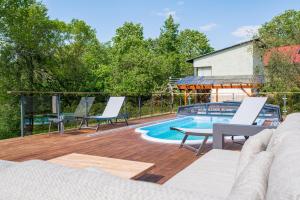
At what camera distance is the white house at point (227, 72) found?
22531 mm

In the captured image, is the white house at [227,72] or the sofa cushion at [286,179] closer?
the sofa cushion at [286,179]

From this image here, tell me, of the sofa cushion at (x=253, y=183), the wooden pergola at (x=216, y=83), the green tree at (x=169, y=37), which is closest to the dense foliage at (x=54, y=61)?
the wooden pergola at (x=216, y=83)

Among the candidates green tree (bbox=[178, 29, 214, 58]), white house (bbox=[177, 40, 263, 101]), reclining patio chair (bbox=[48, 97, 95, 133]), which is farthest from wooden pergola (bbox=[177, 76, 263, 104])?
green tree (bbox=[178, 29, 214, 58])

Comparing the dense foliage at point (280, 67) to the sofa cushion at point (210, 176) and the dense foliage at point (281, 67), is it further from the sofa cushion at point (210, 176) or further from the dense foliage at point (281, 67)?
the sofa cushion at point (210, 176)

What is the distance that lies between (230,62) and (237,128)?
2300 cm

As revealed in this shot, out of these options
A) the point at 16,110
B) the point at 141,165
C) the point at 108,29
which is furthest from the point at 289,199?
the point at 108,29

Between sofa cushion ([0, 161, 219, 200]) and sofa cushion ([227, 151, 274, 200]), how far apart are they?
0.16m

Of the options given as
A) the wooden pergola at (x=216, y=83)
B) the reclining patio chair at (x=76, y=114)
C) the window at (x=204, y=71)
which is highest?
the window at (x=204, y=71)

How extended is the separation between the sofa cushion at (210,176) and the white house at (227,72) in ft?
61.6

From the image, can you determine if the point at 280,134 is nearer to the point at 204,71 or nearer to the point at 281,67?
the point at 281,67

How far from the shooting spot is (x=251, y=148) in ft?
7.71

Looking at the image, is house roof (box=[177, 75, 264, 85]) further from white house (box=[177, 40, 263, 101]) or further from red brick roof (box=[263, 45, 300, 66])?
red brick roof (box=[263, 45, 300, 66])

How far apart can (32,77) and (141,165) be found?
18152mm

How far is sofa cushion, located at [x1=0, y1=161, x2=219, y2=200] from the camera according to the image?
3.12 feet
